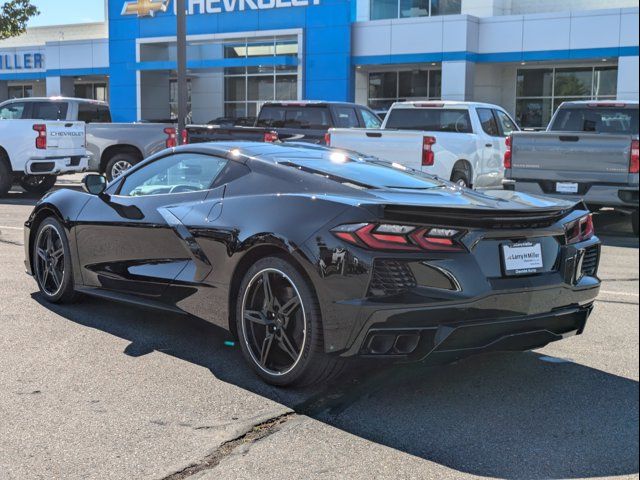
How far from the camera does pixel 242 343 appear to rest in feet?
15.0

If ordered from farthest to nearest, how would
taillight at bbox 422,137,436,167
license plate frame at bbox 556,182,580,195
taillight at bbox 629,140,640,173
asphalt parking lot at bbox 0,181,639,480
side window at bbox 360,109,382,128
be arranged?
side window at bbox 360,109,382,128
taillight at bbox 422,137,436,167
license plate frame at bbox 556,182,580,195
taillight at bbox 629,140,640,173
asphalt parking lot at bbox 0,181,639,480

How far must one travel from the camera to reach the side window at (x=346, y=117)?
16.8m

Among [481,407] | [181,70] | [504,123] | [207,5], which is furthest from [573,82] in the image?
[481,407]

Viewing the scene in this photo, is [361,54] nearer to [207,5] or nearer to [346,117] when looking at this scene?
[207,5]

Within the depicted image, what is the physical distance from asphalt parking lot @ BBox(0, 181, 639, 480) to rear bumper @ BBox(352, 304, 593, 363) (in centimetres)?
32

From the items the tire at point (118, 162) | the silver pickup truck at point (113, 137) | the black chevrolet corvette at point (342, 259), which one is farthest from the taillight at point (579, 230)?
the tire at point (118, 162)

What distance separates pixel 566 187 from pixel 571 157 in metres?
0.43

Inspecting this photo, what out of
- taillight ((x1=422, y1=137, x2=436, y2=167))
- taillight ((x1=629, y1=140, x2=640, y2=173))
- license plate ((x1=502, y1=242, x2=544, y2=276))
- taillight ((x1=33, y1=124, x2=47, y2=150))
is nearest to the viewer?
license plate ((x1=502, y1=242, x2=544, y2=276))

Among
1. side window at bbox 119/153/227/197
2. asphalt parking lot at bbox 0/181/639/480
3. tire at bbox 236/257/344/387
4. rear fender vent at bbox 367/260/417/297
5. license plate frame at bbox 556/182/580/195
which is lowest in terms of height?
asphalt parking lot at bbox 0/181/639/480

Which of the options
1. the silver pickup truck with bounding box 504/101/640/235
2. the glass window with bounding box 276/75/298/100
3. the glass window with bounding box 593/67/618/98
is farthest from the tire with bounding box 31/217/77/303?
the glass window with bounding box 276/75/298/100

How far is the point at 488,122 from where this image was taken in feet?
47.3

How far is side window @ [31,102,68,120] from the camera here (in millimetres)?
17484

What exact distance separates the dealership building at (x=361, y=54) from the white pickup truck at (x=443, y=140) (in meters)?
13.0

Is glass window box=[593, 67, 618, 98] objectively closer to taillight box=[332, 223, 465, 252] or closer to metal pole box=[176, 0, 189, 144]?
metal pole box=[176, 0, 189, 144]
